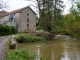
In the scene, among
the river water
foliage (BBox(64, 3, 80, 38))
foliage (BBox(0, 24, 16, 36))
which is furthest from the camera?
foliage (BBox(0, 24, 16, 36))

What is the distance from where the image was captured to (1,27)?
36.8 m

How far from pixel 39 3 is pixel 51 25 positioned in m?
5.99

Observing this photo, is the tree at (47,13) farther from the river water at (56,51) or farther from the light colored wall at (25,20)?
the river water at (56,51)

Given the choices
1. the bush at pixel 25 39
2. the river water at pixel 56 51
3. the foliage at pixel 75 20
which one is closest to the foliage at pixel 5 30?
the bush at pixel 25 39

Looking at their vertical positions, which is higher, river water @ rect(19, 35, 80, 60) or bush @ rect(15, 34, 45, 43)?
bush @ rect(15, 34, 45, 43)

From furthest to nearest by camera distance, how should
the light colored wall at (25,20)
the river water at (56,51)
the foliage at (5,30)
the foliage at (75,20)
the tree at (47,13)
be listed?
the light colored wall at (25,20) < the tree at (47,13) < the foliage at (5,30) < the river water at (56,51) < the foliage at (75,20)

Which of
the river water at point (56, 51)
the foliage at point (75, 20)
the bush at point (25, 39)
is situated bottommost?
the river water at point (56, 51)

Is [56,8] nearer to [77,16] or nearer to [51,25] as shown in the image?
Answer: [51,25]

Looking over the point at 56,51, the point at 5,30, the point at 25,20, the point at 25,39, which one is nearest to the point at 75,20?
the point at 56,51

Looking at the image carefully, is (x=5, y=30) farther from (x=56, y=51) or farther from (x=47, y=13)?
(x=56, y=51)

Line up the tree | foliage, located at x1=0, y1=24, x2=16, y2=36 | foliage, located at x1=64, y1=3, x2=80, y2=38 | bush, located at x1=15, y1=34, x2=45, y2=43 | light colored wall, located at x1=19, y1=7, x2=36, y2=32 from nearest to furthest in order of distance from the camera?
1. foliage, located at x1=64, y1=3, x2=80, y2=38
2. bush, located at x1=15, y1=34, x2=45, y2=43
3. foliage, located at x1=0, y1=24, x2=16, y2=36
4. the tree
5. light colored wall, located at x1=19, y1=7, x2=36, y2=32

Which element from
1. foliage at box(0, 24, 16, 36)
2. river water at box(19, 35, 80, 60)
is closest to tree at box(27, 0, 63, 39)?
foliage at box(0, 24, 16, 36)

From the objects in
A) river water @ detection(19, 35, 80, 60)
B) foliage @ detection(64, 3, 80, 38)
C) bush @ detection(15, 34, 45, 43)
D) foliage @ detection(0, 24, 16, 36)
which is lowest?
river water @ detection(19, 35, 80, 60)

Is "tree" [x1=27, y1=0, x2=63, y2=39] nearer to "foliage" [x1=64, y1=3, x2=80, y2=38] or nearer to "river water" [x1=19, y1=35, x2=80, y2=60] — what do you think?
"foliage" [x1=64, y1=3, x2=80, y2=38]
